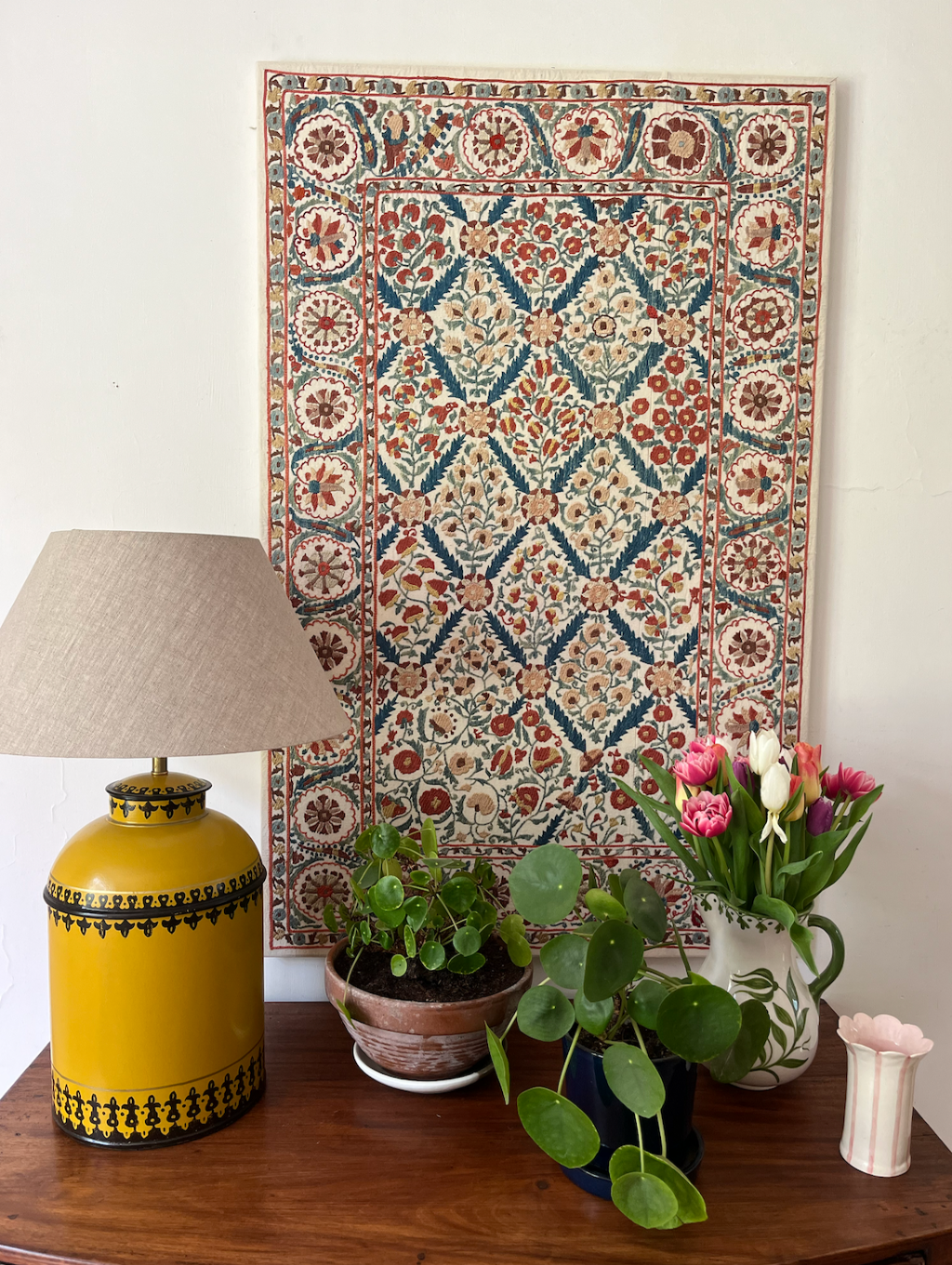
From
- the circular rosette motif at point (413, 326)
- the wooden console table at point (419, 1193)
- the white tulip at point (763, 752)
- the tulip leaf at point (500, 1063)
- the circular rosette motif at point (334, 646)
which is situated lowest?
the wooden console table at point (419, 1193)

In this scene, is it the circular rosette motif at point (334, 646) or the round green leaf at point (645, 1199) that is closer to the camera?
the round green leaf at point (645, 1199)

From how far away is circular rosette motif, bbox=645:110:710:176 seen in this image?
108 cm

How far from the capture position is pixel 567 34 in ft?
3.56

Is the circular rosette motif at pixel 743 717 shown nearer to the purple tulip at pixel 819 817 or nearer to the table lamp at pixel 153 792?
the purple tulip at pixel 819 817

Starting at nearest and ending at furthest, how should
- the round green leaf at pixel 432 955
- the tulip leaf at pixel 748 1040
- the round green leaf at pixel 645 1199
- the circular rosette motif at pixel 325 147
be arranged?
the round green leaf at pixel 645 1199 < the tulip leaf at pixel 748 1040 < the round green leaf at pixel 432 955 < the circular rosette motif at pixel 325 147

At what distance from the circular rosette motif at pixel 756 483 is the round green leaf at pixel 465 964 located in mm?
644

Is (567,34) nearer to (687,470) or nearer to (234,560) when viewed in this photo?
(687,470)

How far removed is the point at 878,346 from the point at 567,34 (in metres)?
0.56

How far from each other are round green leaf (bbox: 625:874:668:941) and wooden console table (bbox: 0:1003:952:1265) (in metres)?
0.21

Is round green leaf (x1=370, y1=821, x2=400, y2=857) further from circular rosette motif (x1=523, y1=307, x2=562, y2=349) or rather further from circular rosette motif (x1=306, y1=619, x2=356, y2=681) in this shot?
circular rosette motif (x1=523, y1=307, x2=562, y2=349)

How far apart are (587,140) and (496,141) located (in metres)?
0.11

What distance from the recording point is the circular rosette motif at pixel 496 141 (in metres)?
1.07

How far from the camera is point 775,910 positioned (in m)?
0.90

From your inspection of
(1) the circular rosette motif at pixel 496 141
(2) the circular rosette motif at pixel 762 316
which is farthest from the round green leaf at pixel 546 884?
(1) the circular rosette motif at pixel 496 141
